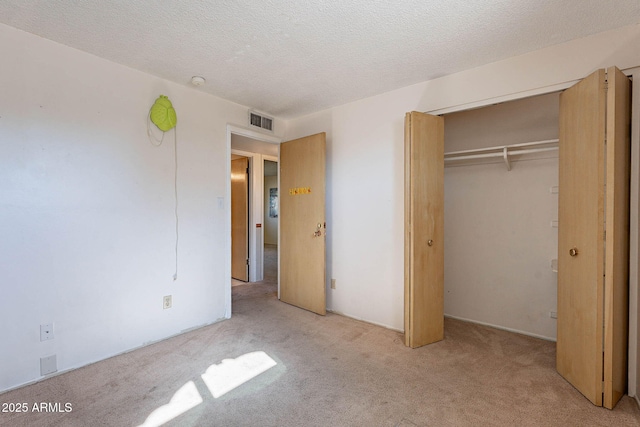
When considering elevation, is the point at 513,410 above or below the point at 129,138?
below

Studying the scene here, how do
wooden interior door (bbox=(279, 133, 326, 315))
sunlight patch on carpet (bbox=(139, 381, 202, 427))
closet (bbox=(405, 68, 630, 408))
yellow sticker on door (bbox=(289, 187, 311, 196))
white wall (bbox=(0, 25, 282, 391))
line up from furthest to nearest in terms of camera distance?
yellow sticker on door (bbox=(289, 187, 311, 196)) < wooden interior door (bbox=(279, 133, 326, 315)) < white wall (bbox=(0, 25, 282, 391)) < closet (bbox=(405, 68, 630, 408)) < sunlight patch on carpet (bbox=(139, 381, 202, 427))

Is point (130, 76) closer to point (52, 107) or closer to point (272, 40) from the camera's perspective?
point (52, 107)

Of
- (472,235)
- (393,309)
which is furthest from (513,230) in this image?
(393,309)

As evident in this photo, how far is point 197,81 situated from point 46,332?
2265 millimetres

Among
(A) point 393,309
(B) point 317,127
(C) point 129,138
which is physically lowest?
(A) point 393,309

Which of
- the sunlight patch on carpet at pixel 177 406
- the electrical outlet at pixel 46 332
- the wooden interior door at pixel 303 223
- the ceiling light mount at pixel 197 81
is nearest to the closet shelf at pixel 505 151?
the wooden interior door at pixel 303 223

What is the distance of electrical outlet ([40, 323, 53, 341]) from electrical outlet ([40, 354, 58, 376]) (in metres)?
0.13

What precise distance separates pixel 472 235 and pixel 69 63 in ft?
12.6

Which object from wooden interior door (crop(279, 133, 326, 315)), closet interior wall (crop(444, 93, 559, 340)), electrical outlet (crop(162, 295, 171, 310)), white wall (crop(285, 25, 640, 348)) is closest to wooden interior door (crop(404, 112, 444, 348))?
white wall (crop(285, 25, 640, 348))

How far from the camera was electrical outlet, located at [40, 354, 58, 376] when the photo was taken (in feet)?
6.71

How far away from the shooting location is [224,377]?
2.07 meters

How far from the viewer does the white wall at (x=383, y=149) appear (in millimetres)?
2133

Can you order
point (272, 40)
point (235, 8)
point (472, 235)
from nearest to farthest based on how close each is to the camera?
point (235, 8) → point (272, 40) → point (472, 235)

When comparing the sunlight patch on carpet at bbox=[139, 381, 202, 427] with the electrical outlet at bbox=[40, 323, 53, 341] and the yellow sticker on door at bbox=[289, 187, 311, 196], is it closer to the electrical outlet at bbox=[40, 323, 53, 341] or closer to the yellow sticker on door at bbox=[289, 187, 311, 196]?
the electrical outlet at bbox=[40, 323, 53, 341]
